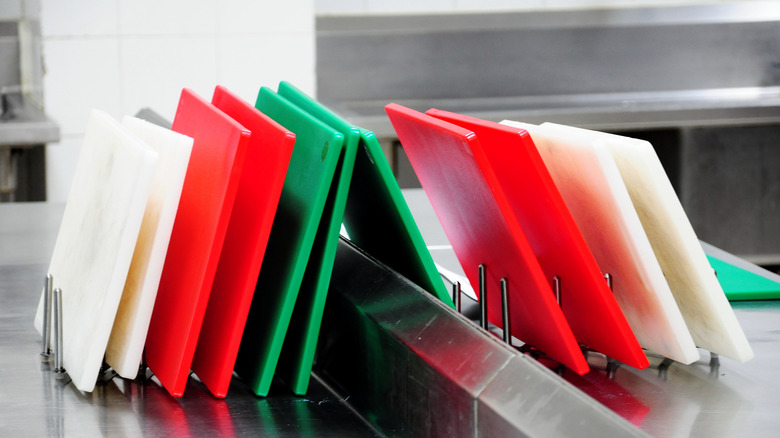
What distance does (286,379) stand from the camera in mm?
801

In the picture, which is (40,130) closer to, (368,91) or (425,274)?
(368,91)

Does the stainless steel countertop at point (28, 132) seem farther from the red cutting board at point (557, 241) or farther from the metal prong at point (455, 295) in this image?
the red cutting board at point (557, 241)

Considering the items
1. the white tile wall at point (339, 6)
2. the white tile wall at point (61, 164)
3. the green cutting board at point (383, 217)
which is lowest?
the white tile wall at point (61, 164)

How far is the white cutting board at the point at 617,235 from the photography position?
2.35 feet

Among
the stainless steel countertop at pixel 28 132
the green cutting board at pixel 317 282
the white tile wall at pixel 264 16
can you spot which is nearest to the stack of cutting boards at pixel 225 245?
the green cutting board at pixel 317 282

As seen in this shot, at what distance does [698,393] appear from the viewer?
736 millimetres

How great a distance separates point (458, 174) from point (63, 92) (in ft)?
8.29

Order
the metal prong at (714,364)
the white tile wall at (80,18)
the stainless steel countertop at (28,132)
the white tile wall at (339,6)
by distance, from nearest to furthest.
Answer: the metal prong at (714,364) → the stainless steel countertop at (28,132) → the white tile wall at (80,18) → the white tile wall at (339,6)

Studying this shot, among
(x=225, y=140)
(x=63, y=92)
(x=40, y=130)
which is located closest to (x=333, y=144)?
(x=225, y=140)

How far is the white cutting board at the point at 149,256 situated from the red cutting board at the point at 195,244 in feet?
0.08

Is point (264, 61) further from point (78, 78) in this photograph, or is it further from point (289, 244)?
point (289, 244)

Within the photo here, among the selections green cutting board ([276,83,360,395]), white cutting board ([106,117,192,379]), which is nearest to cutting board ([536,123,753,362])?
green cutting board ([276,83,360,395])

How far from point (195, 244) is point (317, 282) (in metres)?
0.11

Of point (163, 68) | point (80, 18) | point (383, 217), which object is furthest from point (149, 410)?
point (80, 18)
